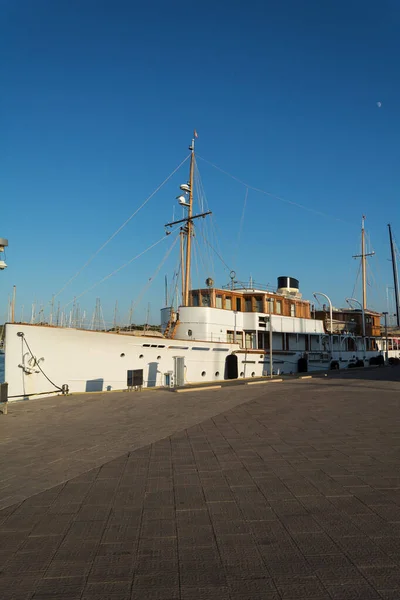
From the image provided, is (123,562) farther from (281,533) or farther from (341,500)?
(341,500)

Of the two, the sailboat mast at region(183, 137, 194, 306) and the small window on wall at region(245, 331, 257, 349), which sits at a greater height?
the sailboat mast at region(183, 137, 194, 306)

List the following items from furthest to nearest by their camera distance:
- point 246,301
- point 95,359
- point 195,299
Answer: point 246,301, point 195,299, point 95,359

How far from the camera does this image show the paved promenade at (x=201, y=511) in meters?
2.97

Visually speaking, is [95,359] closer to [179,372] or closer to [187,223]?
[179,372]

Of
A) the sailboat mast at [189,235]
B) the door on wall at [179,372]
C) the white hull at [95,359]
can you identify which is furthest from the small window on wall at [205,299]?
the door on wall at [179,372]

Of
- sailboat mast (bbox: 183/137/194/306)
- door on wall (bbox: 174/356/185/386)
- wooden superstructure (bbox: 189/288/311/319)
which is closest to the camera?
door on wall (bbox: 174/356/185/386)

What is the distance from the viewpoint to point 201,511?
4.32m

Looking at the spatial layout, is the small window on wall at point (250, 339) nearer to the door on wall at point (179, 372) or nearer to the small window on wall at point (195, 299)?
the small window on wall at point (195, 299)

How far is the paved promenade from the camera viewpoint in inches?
117

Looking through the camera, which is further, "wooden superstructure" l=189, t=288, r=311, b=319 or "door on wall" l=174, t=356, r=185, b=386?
"wooden superstructure" l=189, t=288, r=311, b=319

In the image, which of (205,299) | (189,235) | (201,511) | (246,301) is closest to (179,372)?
(205,299)

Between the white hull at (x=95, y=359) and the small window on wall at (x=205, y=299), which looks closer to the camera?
the white hull at (x=95, y=359)

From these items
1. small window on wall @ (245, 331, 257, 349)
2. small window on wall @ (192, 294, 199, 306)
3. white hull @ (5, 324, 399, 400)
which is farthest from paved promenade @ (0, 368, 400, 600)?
small window on wall @ (245, 331, 257, 349)

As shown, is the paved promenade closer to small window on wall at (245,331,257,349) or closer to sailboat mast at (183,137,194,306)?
sailboat mast at (183,137,194,306)
